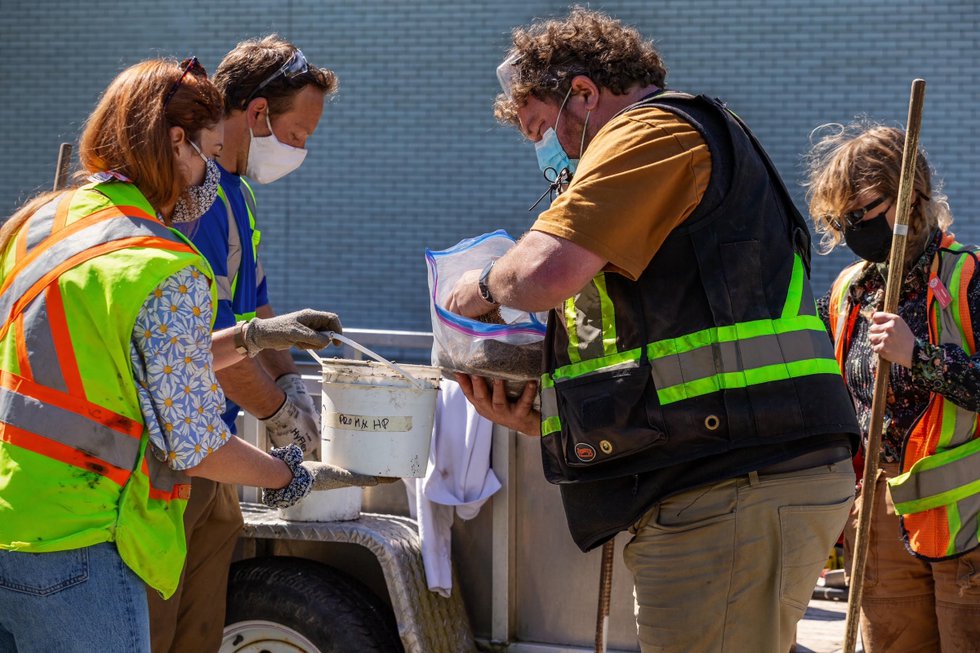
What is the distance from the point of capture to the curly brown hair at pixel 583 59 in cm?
261

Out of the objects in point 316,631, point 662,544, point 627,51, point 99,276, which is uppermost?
point 627,51

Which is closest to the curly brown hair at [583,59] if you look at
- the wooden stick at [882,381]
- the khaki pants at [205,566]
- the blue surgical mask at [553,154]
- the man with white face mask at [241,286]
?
the blue surgical mask at [553,154]

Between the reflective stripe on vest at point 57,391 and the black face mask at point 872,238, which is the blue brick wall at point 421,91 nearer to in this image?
the black face mask at point 872,238

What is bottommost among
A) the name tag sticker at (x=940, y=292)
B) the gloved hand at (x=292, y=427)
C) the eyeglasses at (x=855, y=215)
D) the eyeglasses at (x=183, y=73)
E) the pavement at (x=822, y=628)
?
the pavement at (x=822, y=628)

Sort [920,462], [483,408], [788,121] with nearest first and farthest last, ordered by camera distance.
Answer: [483,408] < [920,462] < [788,121]

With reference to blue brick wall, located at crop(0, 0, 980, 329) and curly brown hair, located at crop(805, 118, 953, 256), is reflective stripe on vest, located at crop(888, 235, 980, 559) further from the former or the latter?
blue brick wall, located at crop(0, 0, 980, 329)

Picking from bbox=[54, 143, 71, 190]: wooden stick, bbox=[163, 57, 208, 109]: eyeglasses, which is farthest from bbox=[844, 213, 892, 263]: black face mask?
bbox=[54, 143, 71, 190]: wooden stick

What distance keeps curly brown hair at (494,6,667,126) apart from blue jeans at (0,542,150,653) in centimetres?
140

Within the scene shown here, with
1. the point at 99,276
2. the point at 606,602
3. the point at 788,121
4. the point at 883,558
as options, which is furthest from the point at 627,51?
the point at 788,121

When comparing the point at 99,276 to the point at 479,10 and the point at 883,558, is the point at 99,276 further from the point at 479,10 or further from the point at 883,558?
the point at 479,10

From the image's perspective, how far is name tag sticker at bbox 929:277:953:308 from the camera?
3400 millimetres

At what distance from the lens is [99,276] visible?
229 cm

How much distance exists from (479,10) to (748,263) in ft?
22.5

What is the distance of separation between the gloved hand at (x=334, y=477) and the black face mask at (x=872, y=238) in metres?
1.63
